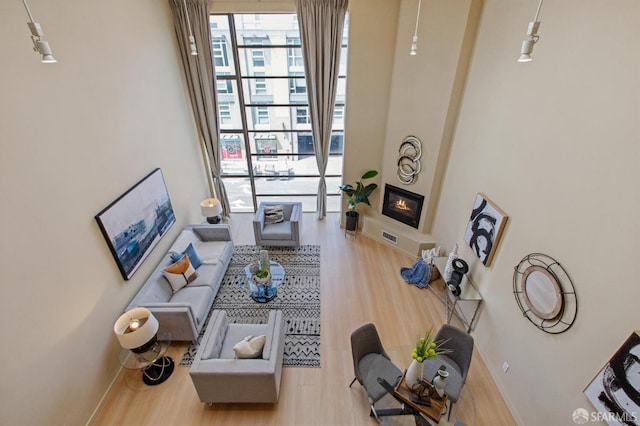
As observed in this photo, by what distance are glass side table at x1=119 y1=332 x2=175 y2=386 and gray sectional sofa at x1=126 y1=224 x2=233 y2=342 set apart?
0.18 metres

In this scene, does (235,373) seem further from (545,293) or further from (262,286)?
(545,293)

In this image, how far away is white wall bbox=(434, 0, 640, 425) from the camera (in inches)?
89.6

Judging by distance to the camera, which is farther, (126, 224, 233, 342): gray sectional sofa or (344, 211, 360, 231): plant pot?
(344, 211, 360, 231): plant pot

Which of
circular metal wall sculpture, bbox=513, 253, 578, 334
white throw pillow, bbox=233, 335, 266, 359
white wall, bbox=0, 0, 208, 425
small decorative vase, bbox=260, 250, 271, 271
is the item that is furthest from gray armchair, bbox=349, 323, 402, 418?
white wall, bbox=0, 0, 208, 425

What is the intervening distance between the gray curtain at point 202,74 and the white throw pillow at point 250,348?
4.38 m

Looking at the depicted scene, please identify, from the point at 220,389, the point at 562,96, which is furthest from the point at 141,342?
the point at 562,96

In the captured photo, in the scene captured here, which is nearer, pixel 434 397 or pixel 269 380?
pixel 434 397

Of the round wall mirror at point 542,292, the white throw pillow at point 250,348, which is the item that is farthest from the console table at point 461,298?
the white throw pillow at point 250,348

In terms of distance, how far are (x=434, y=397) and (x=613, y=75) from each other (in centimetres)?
320

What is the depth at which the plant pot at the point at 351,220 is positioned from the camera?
6.47 meters

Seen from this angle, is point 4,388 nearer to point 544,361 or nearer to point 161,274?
point 161,274

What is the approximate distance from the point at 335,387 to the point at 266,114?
527 centimetres

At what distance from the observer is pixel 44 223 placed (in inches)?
115

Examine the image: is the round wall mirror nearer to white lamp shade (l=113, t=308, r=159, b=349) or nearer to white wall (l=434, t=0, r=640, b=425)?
white wall (l=434, t=0, r=640, b=425)
